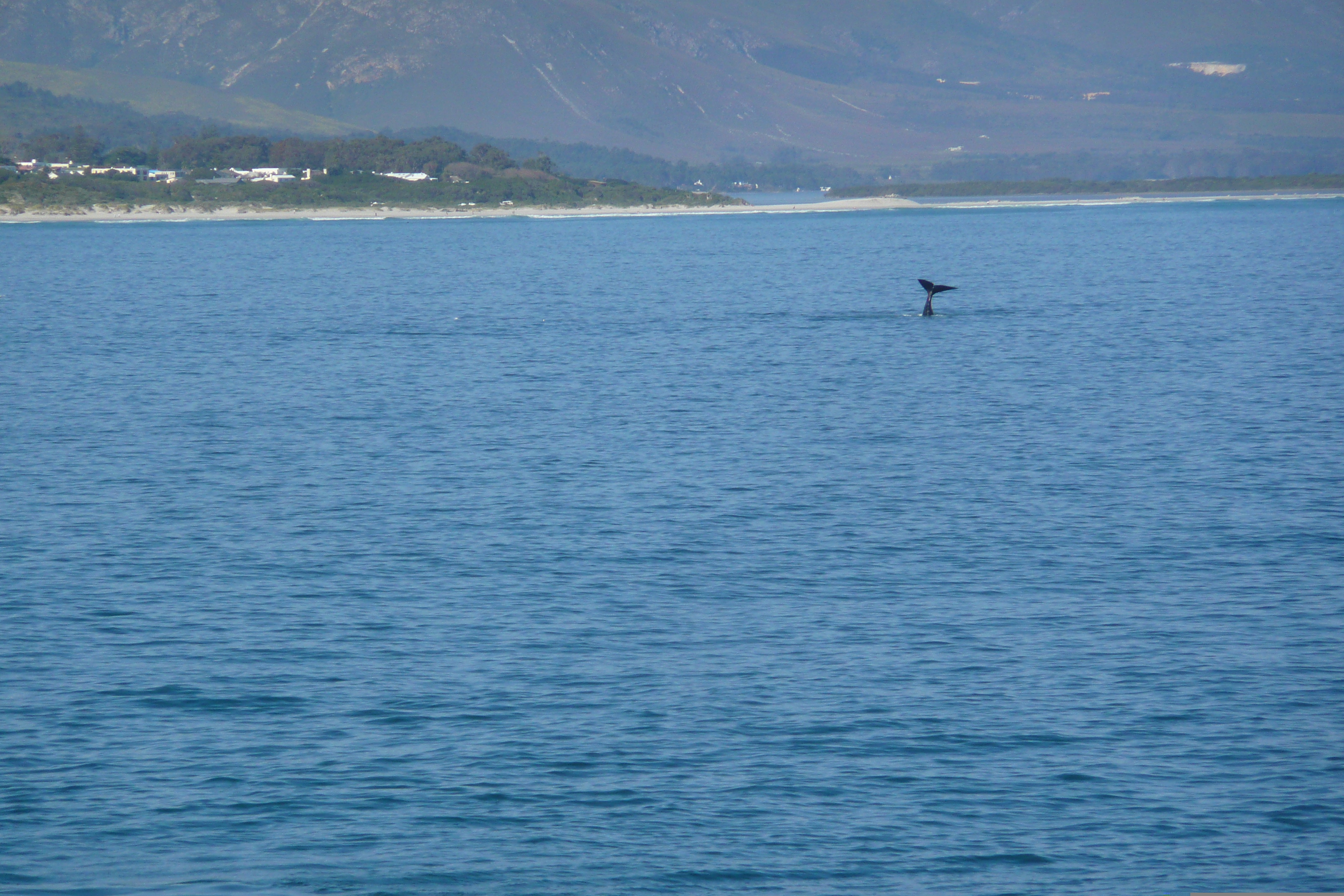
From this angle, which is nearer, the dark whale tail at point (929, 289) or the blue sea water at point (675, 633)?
the blue sea water at point (675, 633)

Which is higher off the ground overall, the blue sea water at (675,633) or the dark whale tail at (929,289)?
the dark whale tail at (929,289)

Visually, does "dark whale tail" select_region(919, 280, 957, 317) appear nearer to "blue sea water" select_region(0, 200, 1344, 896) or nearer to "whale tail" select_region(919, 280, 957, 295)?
"whale tail" select_region(919, 280, 957, 295)

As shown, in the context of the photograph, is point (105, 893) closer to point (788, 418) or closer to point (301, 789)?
point (301, 789)

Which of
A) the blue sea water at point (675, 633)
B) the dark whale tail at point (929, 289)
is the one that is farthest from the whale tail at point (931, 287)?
the blue sea water at point (675, 633)

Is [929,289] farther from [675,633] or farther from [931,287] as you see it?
[675,633]

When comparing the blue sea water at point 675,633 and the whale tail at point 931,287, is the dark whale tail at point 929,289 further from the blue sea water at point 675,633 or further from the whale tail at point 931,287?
the blue sea water at point 675,633

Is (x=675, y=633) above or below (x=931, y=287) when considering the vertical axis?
below

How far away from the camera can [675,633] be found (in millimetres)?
24922

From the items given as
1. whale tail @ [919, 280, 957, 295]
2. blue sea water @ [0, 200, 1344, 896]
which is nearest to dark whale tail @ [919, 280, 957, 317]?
whale tail @ [919, 280, 957, 295]

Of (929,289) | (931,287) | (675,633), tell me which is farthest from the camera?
(929,289)

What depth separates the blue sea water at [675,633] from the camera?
1761 centimetres

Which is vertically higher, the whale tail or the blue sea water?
the whale tail

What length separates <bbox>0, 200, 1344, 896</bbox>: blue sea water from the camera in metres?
17.6

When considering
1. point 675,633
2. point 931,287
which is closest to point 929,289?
point 931,287
